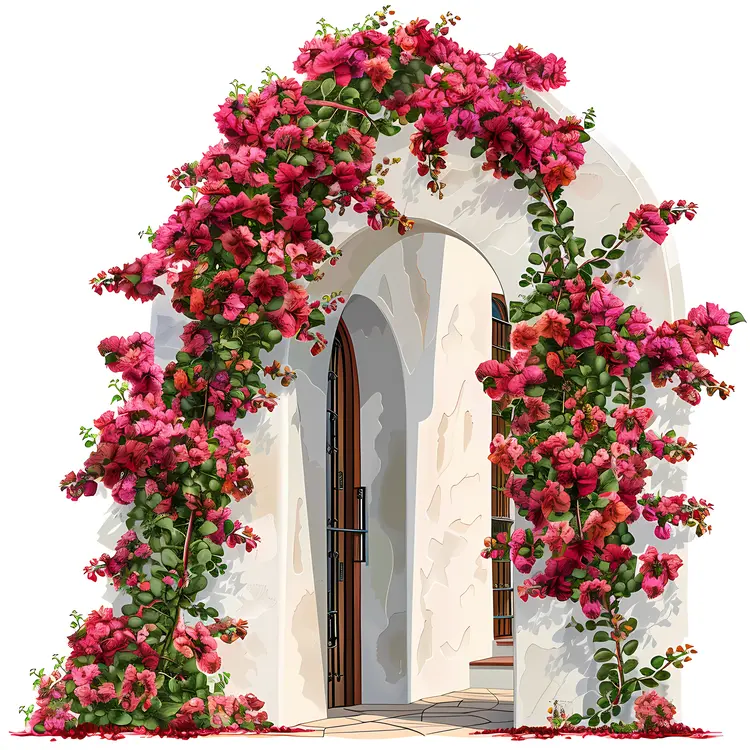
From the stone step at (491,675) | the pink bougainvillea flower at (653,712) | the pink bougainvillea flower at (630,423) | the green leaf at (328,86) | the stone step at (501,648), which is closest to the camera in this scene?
the pink bougainvillea flower at (653,712)

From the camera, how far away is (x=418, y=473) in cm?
711

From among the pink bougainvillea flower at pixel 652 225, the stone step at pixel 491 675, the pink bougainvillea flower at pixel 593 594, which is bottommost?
the stone step at pixel 491 675

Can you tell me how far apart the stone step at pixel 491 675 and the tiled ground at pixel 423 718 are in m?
0.35

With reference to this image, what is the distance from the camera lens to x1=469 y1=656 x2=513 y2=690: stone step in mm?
7648

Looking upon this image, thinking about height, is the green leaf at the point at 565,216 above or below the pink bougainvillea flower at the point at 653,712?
above

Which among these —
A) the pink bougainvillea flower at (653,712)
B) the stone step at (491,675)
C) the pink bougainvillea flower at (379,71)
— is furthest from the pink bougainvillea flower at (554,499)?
the stone step at (491,675)

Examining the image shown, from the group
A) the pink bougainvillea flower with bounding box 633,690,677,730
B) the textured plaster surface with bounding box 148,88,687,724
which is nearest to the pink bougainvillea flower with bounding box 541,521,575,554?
the textured plaster surface with bounding box 148,88,687,724

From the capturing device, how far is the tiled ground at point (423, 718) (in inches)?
220

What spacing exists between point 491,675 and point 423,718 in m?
1.63

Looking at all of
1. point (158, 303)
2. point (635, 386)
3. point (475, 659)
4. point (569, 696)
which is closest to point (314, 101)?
point (158, 303)

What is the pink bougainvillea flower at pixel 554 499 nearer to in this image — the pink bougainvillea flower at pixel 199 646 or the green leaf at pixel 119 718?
the pink bougainvillea flower at pixel 199 646

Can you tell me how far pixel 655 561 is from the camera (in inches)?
196

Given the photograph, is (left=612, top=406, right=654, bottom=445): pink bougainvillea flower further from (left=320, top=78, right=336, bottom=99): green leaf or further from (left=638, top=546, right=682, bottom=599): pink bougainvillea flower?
(left=320, top=78, right=336, bottom=99): green leaf

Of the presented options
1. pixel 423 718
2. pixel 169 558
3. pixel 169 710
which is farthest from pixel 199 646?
pixel 423 718
